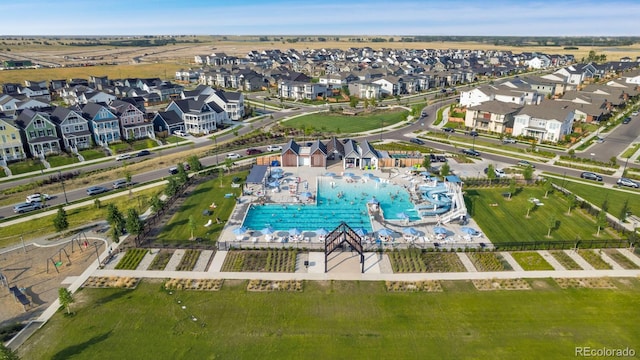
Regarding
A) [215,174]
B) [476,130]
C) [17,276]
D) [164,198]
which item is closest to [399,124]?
[476,130]

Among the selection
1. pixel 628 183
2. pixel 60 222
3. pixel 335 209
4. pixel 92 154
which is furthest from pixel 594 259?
pixel 92 154

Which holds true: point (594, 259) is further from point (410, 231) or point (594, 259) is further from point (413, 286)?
point (413, 286)

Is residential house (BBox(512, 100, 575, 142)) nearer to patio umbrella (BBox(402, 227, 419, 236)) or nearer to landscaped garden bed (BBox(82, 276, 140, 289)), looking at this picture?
patio umbrella (BBox(402, 227, 419, 236))

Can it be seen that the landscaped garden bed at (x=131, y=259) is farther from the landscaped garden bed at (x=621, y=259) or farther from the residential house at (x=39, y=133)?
the landscaped garden bed at (x=621, y=259)

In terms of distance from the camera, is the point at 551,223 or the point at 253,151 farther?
the point at 253,151

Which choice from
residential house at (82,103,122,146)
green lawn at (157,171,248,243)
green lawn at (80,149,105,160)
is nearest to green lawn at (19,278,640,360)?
green lawn at (157,171,248,243)

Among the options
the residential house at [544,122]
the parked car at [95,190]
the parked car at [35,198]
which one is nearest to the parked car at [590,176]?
the residential house at [544,122]

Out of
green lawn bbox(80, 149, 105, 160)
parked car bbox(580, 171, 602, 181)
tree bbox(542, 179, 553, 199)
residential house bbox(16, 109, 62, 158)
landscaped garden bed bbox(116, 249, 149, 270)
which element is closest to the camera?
landscaped garden bed bbox(116, 249, 149, 270)
